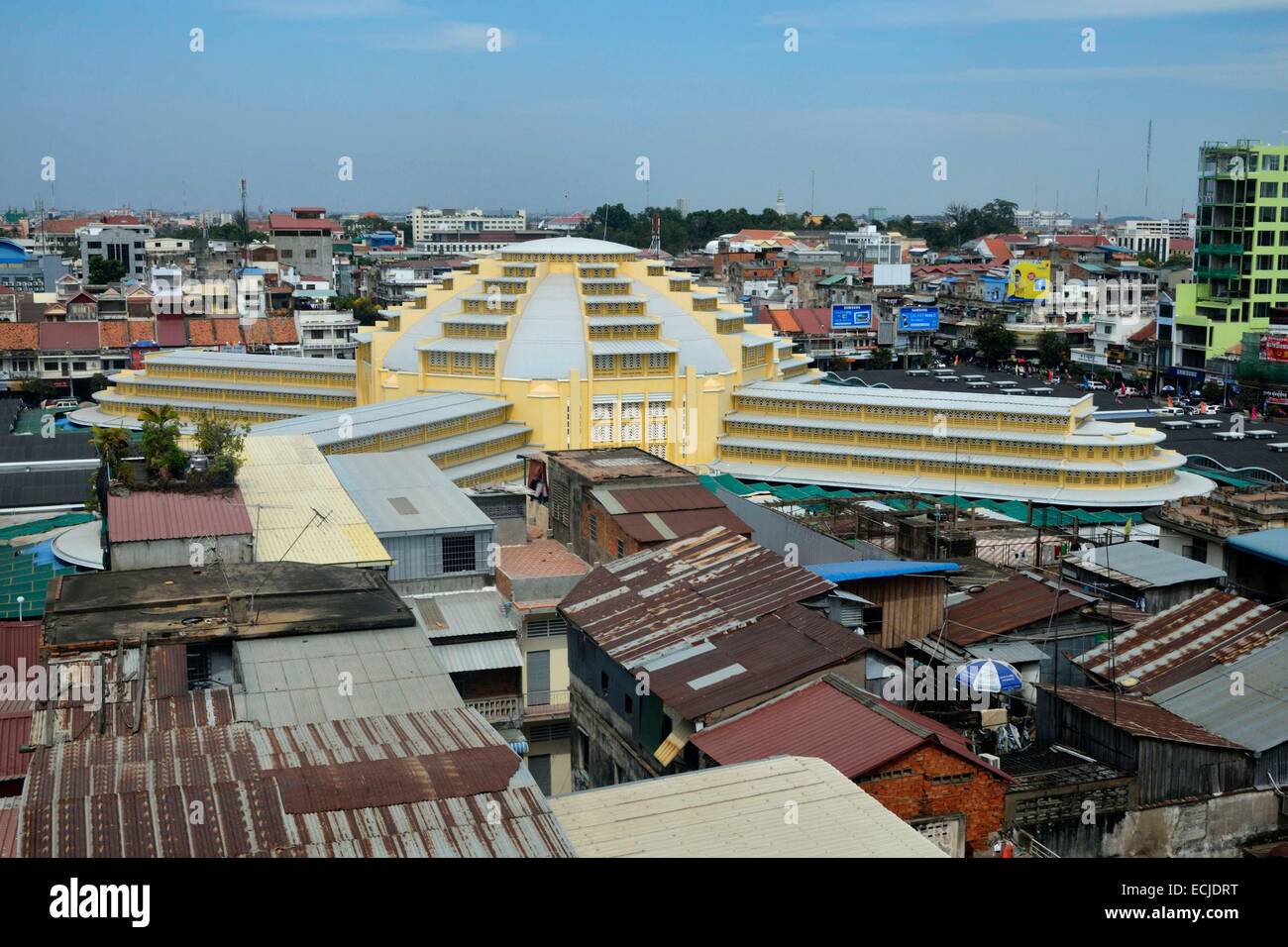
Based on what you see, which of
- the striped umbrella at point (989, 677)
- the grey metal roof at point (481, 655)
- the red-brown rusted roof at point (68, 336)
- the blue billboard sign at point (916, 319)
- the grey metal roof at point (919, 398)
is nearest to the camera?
the striped umbrella at point (989, 677)

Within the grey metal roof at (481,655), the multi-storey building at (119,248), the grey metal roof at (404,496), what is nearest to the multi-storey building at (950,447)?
the grey metal roof at (404,496)

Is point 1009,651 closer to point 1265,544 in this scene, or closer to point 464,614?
point 1265,544

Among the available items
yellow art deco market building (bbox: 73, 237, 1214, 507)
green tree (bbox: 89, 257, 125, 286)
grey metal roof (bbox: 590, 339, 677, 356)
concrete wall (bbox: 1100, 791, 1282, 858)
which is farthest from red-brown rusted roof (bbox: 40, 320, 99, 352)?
concrete wall (bbox: 1100, 791, 1282, 858)

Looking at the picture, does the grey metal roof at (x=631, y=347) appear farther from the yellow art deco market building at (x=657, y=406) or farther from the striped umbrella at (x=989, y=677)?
the striped umbrella at (x=989, y=677)
